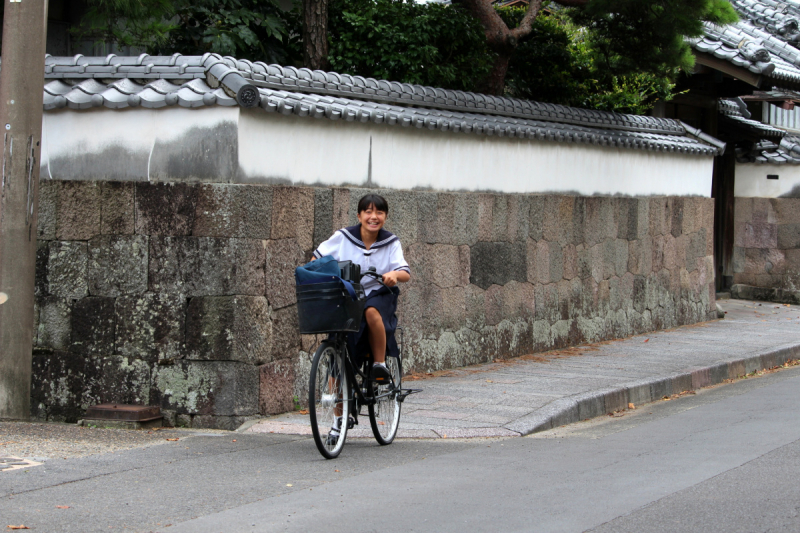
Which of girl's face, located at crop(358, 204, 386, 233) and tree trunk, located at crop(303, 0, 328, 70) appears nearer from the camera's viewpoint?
girl's face, located at crop(358, 204, 386, 233)

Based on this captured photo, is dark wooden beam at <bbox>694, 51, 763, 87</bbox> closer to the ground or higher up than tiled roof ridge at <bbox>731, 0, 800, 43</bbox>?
closer to the ground

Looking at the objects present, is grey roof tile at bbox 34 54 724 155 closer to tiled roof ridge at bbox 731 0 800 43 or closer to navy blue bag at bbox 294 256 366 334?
navy blue bag at bbox 294 256 366 334

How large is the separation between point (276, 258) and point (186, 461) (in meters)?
1.88

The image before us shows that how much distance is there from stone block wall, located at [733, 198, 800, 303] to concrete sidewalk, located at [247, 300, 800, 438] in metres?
3.83

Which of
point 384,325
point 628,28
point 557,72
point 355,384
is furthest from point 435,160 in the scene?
point 557,72

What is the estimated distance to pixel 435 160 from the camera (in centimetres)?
923

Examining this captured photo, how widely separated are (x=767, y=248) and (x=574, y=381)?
32.8 ft

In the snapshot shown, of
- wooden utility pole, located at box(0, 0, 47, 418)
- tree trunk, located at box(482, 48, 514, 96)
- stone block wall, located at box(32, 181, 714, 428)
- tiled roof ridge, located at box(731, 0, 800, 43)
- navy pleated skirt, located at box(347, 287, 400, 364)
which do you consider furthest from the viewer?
tiled roof ridge, located at box(731, 0, 800, 43)

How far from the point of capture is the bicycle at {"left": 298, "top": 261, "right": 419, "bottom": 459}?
579 centimetres

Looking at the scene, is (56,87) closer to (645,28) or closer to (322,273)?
(322,273)

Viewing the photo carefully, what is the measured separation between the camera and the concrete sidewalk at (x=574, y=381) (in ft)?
23.1

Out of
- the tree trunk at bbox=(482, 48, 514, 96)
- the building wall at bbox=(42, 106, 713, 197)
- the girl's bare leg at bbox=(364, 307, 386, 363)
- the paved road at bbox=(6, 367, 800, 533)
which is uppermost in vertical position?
the tree trunk at bbox=(482, 48, 514, 96)

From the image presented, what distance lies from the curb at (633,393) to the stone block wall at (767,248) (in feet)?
19.9

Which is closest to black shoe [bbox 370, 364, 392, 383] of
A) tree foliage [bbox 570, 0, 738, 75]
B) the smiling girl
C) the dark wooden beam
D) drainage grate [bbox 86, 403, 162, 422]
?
the smiling girl
